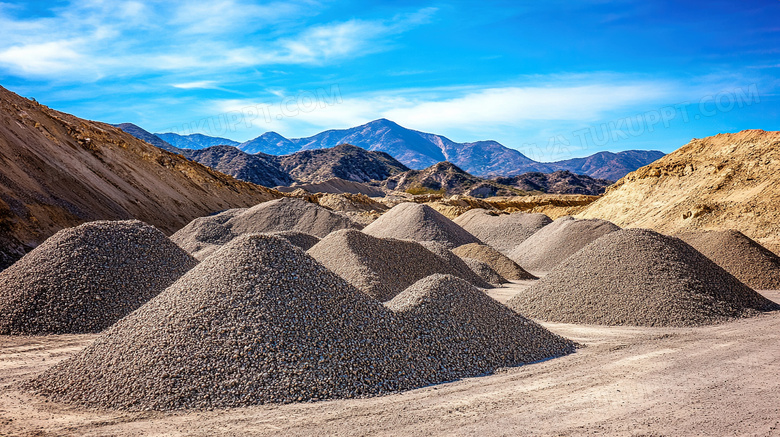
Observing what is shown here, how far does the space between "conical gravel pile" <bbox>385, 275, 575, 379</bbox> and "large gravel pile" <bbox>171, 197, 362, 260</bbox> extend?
1842 centimetres

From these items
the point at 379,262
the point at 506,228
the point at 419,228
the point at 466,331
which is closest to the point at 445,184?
the point at 506,228

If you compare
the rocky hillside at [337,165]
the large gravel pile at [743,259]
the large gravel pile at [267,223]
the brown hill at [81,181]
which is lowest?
the large gravel pile at [743,259]

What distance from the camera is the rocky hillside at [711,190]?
24.1 m

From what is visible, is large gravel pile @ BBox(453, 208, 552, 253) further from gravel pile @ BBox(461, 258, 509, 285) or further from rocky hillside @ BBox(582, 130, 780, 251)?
gravel pile @ BBox(461, 258, 509, 285)

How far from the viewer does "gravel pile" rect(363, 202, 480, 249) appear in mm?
24609

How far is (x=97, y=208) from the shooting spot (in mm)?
23094

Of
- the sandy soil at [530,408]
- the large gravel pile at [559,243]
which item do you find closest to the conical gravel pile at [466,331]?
the sandy soil at [530,408]

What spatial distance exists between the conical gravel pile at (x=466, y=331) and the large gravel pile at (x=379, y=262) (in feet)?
13.7

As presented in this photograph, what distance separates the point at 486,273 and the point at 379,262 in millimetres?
4965

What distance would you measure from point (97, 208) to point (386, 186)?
82.1 meters

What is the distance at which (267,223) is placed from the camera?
28297mm

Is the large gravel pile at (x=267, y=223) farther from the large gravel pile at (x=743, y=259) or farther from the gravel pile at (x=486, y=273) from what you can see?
the large gravel pile at (x=743, y=259)

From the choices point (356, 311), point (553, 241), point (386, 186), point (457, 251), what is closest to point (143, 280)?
point (356, 311)

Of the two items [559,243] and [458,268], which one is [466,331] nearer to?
[458,268]
